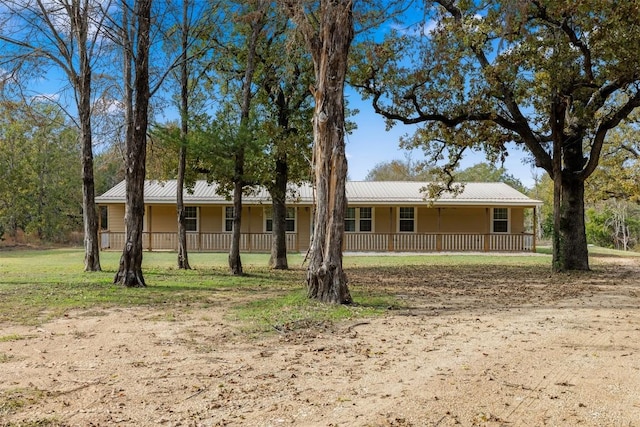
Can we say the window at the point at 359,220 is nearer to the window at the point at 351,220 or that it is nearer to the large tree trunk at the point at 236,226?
the window at the point at 351,220

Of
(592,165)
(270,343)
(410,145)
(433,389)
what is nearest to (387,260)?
(410,145)

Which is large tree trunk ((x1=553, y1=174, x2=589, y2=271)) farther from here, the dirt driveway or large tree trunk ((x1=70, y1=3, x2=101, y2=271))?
large tree trunk ((x1=70, y1=3, x2=101, y2=271))

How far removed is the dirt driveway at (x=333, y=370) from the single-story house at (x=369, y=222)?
647 inches

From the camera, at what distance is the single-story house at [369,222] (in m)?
25.3

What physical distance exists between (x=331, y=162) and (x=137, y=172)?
5.08 m

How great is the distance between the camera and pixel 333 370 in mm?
5332

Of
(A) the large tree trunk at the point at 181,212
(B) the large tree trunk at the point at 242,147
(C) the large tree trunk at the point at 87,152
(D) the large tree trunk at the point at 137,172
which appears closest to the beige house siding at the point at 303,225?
(A) the large tree trunk at the point at 181,212

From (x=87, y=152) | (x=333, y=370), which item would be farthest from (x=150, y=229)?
(x=333, y=370)

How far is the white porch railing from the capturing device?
84.0ft

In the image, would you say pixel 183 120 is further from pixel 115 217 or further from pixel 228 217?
pixel 115 217

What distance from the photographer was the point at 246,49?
52.6 ft

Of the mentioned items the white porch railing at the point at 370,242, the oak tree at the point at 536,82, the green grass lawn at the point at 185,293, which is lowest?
the green grass lawn at the point at 185,293

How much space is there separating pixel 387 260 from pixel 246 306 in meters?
12.5

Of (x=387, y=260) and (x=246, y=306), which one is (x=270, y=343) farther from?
(x=387, y=260)
